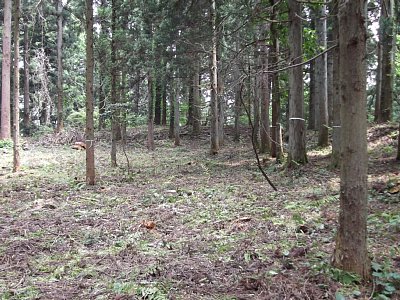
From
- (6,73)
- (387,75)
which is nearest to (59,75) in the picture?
(6,73)

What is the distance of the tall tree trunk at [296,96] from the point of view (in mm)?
9766

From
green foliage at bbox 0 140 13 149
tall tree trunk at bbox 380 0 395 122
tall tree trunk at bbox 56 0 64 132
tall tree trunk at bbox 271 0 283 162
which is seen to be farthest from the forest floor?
tall tree trunk at bbox 56 0 64 132

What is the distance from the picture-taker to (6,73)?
15.5m

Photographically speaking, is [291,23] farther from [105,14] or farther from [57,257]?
[57,257]

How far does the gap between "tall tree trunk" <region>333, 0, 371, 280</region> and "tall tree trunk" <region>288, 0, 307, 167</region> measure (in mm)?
6390

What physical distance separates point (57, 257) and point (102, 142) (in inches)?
750

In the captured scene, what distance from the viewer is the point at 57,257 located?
493 cm

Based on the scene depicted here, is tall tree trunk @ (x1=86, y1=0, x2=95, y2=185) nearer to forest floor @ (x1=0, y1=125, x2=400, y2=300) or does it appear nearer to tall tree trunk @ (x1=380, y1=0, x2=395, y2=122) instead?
forest floor @ (x1=0, y1=125, x2=400, y2=300)

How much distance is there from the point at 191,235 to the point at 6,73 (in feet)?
43.8

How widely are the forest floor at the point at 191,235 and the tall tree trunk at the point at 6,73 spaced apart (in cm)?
609

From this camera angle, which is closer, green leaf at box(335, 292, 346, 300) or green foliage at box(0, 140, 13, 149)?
green leaf at box(335, 292, 346, 300)

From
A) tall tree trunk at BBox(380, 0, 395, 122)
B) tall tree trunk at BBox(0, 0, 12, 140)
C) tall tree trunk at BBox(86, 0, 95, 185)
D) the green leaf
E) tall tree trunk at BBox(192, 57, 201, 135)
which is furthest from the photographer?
tall tree trunk at BBox(192, 57, 201, 135)

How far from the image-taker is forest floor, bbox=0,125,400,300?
3.68m

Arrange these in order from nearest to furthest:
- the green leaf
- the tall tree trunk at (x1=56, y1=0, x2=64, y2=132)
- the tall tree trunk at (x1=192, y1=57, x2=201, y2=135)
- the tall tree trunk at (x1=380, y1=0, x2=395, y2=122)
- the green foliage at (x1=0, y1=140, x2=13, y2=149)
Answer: the green leaf < the tall tree trunk at (x1=380, y1=0, x2=395, y2=122) < the green foliage at (x1=0, y1=140, x2=13, y2=149) < the tall tree trunk at (x1=192, y1=57, x2=201, y2=135) < the tall tree trunk at (x1=56, y1=0, x2=64, y2=132)
